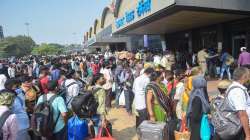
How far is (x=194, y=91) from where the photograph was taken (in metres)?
4.96

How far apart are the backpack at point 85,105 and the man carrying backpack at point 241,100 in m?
2.28

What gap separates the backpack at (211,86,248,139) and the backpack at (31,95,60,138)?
8.28ft

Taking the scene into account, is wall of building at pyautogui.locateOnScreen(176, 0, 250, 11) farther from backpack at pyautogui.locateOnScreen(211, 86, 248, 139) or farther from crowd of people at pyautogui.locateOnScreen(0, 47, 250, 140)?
backpack at pyautogui.locateOnScreen(211, 86, 248, 139)

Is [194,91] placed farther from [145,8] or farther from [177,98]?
[145,8]

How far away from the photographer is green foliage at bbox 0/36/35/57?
100412 millimetres

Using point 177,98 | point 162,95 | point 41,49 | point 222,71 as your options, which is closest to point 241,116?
point 162,95

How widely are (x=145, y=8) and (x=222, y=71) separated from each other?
4.67 metres

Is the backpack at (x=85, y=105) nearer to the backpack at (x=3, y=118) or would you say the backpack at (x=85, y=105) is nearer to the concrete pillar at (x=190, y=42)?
the backpack at (x=3, y=118)

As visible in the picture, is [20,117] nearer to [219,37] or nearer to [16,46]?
[219,37]

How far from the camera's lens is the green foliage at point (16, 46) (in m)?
100

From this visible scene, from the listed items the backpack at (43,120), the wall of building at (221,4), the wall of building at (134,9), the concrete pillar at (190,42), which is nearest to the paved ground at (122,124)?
the backpack at (43,120)

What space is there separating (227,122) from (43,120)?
2.70 metres

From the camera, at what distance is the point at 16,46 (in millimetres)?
105625

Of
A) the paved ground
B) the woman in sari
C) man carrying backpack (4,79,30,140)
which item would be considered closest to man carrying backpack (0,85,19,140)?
man carrying backpack (4,79,30,140)
